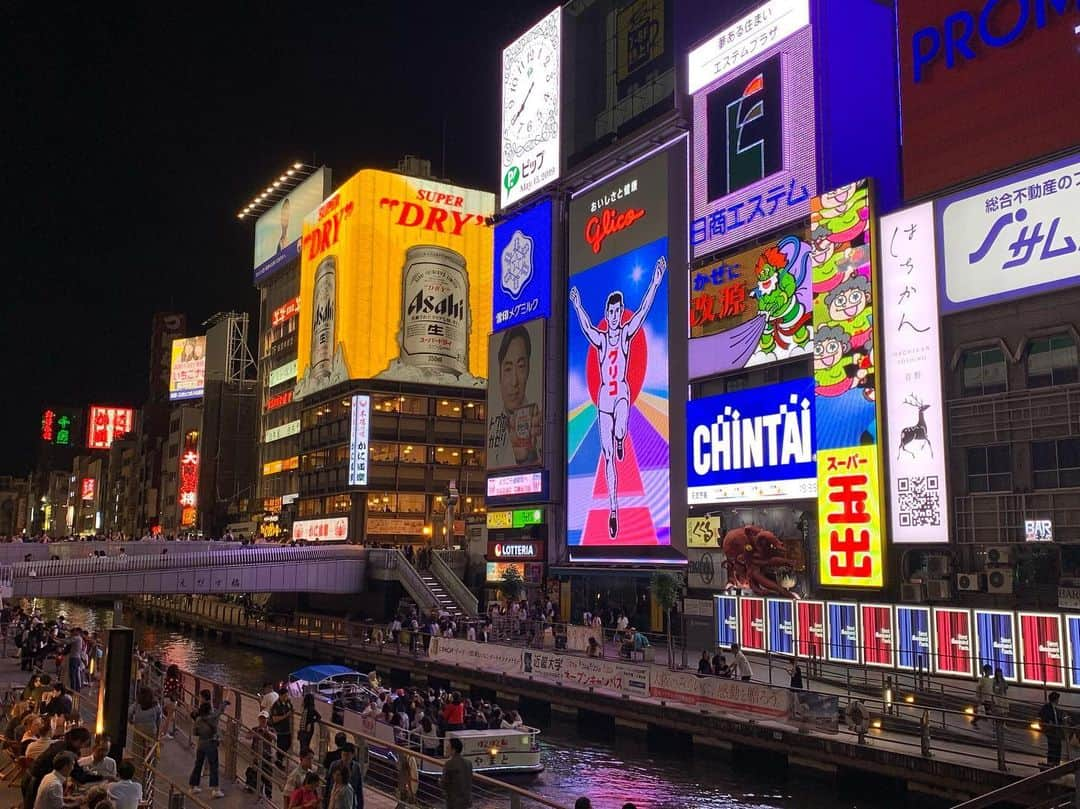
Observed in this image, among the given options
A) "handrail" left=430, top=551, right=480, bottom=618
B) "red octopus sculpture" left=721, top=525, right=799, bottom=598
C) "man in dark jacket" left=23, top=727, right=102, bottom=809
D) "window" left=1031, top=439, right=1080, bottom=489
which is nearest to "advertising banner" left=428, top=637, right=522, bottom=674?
"red octopus sculpture" left=721, top=525, right=799, bottom=598

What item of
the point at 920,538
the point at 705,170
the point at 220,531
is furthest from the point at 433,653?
the point at 220,531

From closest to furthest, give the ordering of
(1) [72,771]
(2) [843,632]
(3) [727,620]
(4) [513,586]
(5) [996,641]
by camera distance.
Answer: (1) [72,771]
(5) [996,641]
(2) [843,632]
(3) [727,620]
(4) [513,586]

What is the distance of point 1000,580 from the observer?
3322 cm

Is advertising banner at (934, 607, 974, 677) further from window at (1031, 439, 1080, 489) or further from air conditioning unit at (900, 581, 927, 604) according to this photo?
window at (1031, 439, 1080, 489)

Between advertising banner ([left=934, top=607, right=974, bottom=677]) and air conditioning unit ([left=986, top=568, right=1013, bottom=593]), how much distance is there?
83.4 inches

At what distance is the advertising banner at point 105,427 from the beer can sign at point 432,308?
9836 centimetres

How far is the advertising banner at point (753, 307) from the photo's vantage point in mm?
45094

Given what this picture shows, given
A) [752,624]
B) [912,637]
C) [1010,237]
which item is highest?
[1010,237]

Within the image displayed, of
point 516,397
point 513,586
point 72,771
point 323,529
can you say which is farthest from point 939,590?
point 323,529

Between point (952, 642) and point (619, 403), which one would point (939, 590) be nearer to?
point (952, 642)

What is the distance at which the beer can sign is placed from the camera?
9644 centimetres

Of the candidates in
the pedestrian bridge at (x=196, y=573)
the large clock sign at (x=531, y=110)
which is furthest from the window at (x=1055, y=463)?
the pedestrian bridge at (x=196, y=573)

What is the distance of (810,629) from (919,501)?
20.7 feet

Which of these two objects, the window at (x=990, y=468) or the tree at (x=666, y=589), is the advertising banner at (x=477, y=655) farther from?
the window at (x=990, y=468)
